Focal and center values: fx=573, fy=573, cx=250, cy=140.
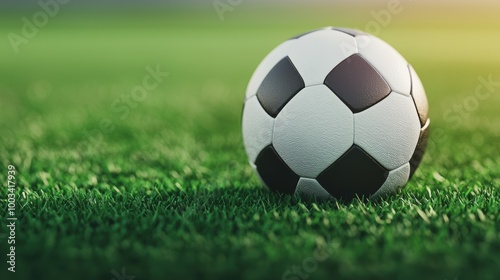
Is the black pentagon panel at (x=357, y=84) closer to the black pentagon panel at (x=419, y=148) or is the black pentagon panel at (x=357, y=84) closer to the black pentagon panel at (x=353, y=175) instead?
the black pentagon panel at (x=353, y=175)

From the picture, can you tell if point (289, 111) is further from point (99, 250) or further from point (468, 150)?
point (468, 150)

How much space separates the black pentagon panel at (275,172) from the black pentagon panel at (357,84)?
1.82ft

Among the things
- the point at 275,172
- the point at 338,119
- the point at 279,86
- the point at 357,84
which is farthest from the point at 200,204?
the point at 357,84

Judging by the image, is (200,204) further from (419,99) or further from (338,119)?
(419,99)

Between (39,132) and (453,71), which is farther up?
(39,132)

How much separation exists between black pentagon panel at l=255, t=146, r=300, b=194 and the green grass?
9cm

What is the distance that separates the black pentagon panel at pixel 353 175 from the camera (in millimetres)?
3477

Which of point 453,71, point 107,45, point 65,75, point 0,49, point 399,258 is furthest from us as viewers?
point 107,45

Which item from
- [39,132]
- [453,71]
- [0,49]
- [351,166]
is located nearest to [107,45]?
[0,49]

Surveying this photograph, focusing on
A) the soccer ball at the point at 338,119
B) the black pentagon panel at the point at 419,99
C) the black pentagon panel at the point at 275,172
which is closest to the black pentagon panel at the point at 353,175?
the soccer ball at the point at 338,119

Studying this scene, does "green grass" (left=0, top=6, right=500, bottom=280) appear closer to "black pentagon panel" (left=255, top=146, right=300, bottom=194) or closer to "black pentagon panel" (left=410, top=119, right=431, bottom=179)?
"black pentagon panel" (left=255, top=146, right=300, bottom=194)

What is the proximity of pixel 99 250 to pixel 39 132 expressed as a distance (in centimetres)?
391

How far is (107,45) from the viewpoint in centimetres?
2006

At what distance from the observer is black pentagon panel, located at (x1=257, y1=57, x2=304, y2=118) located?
3.54 m
